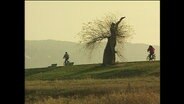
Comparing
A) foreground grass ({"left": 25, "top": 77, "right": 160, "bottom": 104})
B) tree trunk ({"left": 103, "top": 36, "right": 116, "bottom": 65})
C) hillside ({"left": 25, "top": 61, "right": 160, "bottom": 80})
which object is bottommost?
foreground grass ({"left": 25, "top": 77, "right": 160, "bottom": 104})

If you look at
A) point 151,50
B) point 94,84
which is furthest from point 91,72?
point 151,50

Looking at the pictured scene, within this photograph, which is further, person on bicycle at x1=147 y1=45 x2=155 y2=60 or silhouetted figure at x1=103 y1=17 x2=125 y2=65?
silhouetted figure at x1=103 y1=17 x2=125 y2=65

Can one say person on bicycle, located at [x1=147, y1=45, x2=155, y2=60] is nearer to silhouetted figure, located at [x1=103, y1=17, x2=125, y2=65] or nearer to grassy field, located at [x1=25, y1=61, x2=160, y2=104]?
grassy field, located at [x1=25, y1=61, x2=160, y2=104]

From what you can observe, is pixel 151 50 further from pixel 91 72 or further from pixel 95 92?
pixel 95 92

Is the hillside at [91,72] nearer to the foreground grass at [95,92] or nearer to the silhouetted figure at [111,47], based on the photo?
the foreground grass at [95,92]

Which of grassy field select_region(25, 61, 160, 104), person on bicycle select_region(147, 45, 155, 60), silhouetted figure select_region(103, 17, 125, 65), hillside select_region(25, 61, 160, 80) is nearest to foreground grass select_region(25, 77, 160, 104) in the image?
grassy field select_region(25, 61, 160, 104)

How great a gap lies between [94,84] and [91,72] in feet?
4.09

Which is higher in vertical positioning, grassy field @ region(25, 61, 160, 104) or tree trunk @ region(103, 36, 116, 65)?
tree trunk @ region(103, 36, 116, 65)

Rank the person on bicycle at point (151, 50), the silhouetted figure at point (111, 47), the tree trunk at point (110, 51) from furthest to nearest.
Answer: the tree trunk at point (110, 51) → the silhouetted figure at point (111, 47) → the person on bicycle at point (151, 50)

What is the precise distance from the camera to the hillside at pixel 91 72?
8156 mm

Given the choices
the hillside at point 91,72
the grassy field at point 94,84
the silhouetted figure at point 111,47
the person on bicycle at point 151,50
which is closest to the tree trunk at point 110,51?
the silhouetted figure at point 111,47

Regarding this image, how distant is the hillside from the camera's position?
8.16 m
